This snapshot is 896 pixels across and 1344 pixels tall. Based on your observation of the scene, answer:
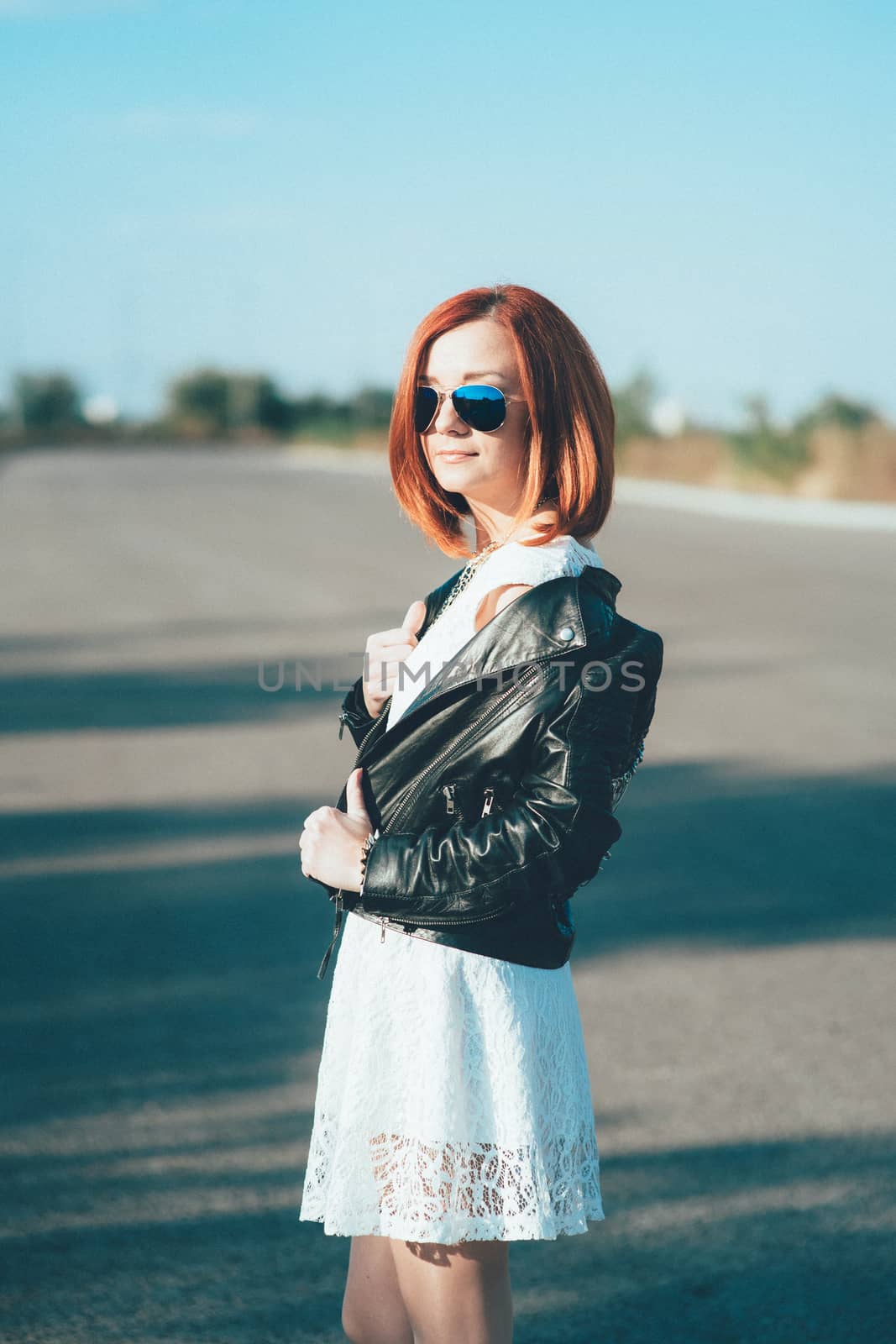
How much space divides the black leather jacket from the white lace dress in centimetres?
5

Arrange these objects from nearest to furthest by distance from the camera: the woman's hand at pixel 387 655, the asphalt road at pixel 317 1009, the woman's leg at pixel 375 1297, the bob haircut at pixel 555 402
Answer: the bob haircut at pixel 555 402 < the woman's leg at pixel 375 1297 < the woman's hand at pixel 387 655 < the asphalt road at pixel 317 1009

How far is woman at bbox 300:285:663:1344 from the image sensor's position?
1.85 m

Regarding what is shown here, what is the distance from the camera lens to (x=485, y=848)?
183 centimetres

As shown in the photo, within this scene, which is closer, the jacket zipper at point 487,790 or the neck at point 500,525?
the jacket zipper at point 487,790

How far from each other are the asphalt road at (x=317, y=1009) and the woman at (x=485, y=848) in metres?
0.96

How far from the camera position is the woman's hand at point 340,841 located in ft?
6.40

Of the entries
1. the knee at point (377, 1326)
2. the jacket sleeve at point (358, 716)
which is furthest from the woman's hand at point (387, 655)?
the knee at point (377, 1326)

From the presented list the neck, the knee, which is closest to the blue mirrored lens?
the neck

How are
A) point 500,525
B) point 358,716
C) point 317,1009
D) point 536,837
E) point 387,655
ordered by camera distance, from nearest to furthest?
1. point 536,837
2. point 500,525
3. point 387,655
4. point 358,716
5. point 317,1009

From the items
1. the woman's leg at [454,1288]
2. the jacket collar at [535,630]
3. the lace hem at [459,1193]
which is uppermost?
the jacket collar at [535,630]

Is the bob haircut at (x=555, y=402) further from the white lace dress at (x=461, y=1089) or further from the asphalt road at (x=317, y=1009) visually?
the asphalt road at (x=317, y=1009)

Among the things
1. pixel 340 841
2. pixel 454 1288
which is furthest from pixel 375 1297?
pixel 340 841

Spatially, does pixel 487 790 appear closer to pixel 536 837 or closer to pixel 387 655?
pixel 536 837

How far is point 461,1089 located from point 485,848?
33cm
